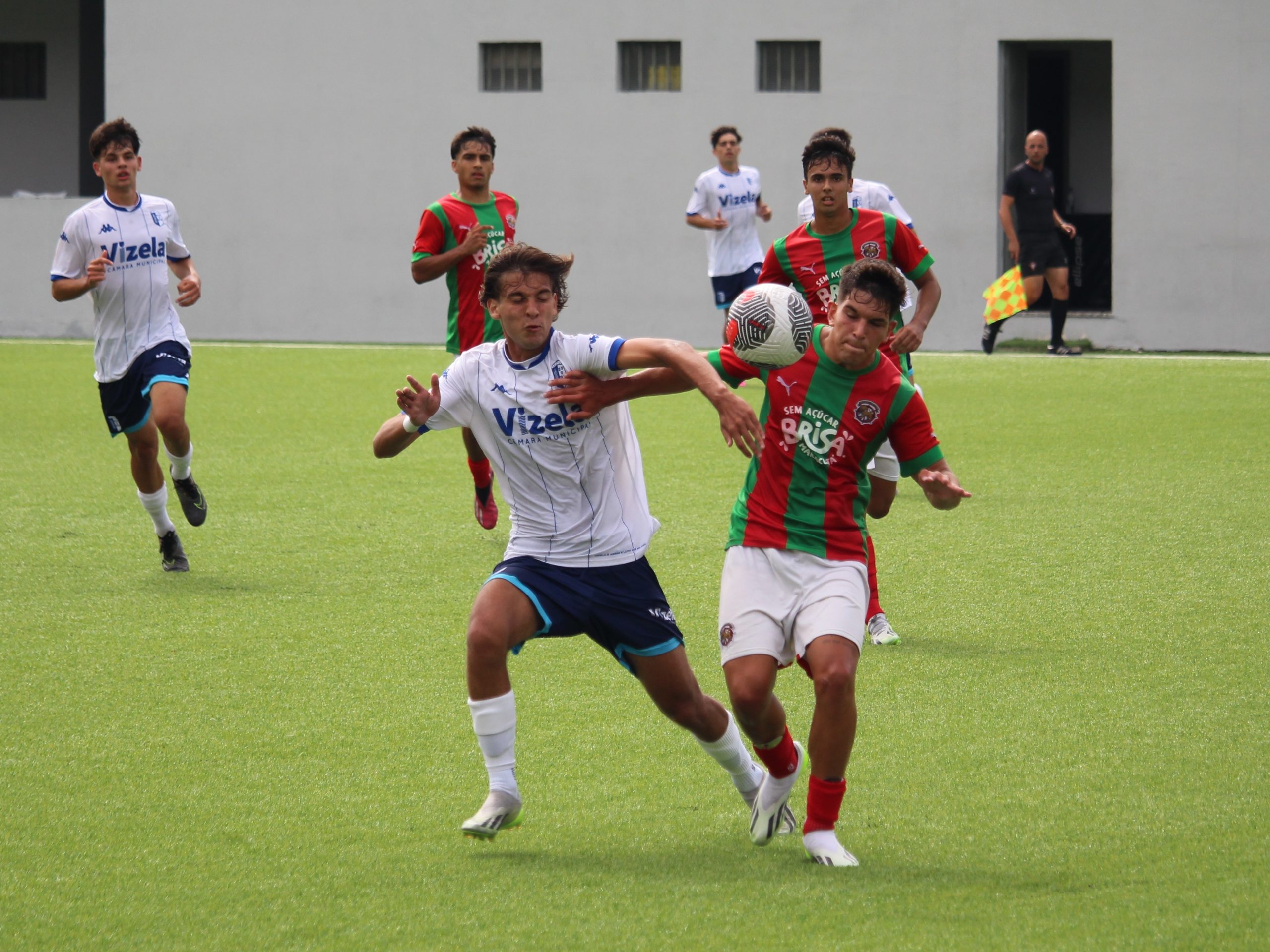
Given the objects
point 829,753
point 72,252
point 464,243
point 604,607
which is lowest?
point 829,753

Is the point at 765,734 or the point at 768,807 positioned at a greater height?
the point at 765,734

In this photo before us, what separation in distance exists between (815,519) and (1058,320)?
46.3 feet

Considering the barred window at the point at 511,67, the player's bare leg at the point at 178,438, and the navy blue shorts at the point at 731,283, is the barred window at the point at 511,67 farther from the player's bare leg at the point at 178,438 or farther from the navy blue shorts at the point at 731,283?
the player's bare leg at the point at 178,438

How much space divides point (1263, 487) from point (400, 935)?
25.4 ft

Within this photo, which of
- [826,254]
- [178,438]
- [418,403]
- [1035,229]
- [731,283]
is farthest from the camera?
[1035,229]

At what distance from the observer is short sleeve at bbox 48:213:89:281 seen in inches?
320

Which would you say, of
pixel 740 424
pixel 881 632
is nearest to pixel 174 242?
pixel 881 632

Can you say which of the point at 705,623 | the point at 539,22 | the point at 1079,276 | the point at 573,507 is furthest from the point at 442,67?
the point at 573,507

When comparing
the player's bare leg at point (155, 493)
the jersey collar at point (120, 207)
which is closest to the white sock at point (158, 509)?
the player's bare leg at point (155, 493)

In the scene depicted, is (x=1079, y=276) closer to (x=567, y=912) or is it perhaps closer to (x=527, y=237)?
(x=527, y=237)

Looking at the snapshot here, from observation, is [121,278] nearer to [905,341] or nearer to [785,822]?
[905,341]

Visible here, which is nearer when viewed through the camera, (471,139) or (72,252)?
(72,252)

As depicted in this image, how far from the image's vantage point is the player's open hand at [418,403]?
176 inches

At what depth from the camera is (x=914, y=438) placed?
Answer: 14.8 ft
